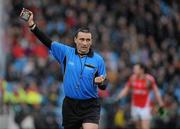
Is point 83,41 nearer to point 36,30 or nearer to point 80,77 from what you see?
point 80,77

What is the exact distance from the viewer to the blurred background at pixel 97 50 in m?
19.8

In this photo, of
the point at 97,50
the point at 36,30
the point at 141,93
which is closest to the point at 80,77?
the point at 36,30

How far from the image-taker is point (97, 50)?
23250mm

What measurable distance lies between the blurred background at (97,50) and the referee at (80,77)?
18.5ft

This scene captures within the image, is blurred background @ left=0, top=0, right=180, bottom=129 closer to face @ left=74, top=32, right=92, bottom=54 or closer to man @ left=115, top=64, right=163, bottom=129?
man @ left=115, top=64, right=163, bottom=129

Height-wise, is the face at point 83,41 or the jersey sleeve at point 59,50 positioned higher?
the face at point 83,41

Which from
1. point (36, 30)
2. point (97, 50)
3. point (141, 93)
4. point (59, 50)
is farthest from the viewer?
point (97, 50)

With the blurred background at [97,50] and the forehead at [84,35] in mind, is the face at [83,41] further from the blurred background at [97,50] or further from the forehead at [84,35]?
the blurred background at [97,50]

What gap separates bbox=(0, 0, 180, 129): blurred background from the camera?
19.8 m

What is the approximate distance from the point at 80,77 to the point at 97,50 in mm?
11819

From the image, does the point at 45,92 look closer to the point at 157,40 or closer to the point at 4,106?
the point at 4,106

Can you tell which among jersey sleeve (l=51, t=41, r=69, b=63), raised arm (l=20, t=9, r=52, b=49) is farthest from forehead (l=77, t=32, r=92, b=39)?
raised arm (l=20, t=9, r=52, b=49)

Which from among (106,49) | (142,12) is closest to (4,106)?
(106,49)

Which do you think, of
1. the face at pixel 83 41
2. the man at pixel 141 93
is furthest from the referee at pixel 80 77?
the man at pixel 141 93
